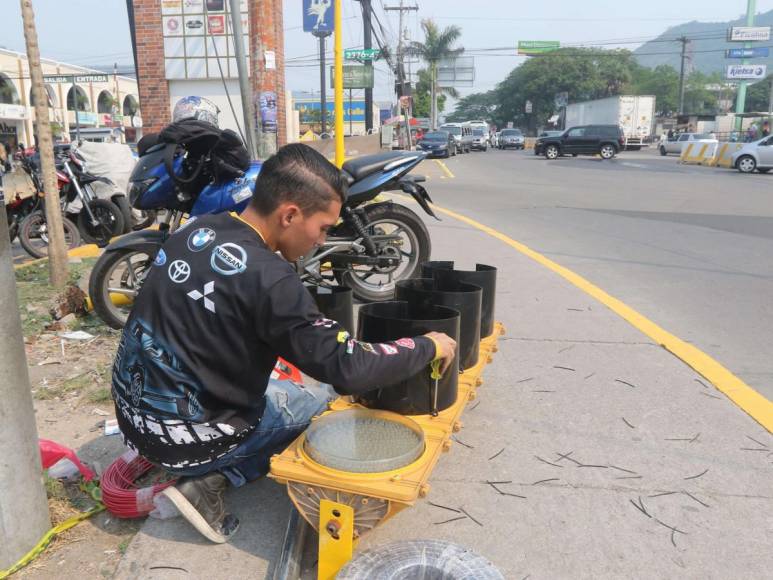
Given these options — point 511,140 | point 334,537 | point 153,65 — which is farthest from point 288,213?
point 511,140

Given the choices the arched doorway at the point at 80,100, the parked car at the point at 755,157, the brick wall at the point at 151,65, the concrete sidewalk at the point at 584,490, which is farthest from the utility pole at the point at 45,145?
the arched doorway at the point at 80,100

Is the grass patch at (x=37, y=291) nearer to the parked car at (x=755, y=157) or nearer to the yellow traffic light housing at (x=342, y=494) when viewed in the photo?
the yellow traffic light housing at (x=342, y=494)

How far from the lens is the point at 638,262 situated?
7176 mm

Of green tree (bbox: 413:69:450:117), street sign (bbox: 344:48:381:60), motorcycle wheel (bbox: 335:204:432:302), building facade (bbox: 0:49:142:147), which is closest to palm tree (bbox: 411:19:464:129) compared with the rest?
green tree (bbox: 413:69:450:117)

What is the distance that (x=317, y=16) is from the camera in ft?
37.1

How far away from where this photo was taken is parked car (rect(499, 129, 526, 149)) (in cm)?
4975

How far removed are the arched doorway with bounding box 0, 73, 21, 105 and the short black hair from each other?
165 feet

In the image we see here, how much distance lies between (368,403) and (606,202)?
11.7 m

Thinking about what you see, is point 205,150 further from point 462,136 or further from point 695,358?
point 462,136

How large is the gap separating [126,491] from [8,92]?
5223 cm

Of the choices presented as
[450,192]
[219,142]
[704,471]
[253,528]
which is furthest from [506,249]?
[450,192]

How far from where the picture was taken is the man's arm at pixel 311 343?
1.96m

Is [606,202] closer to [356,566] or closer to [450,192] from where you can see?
[450,192]

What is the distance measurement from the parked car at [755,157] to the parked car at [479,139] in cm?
2330
